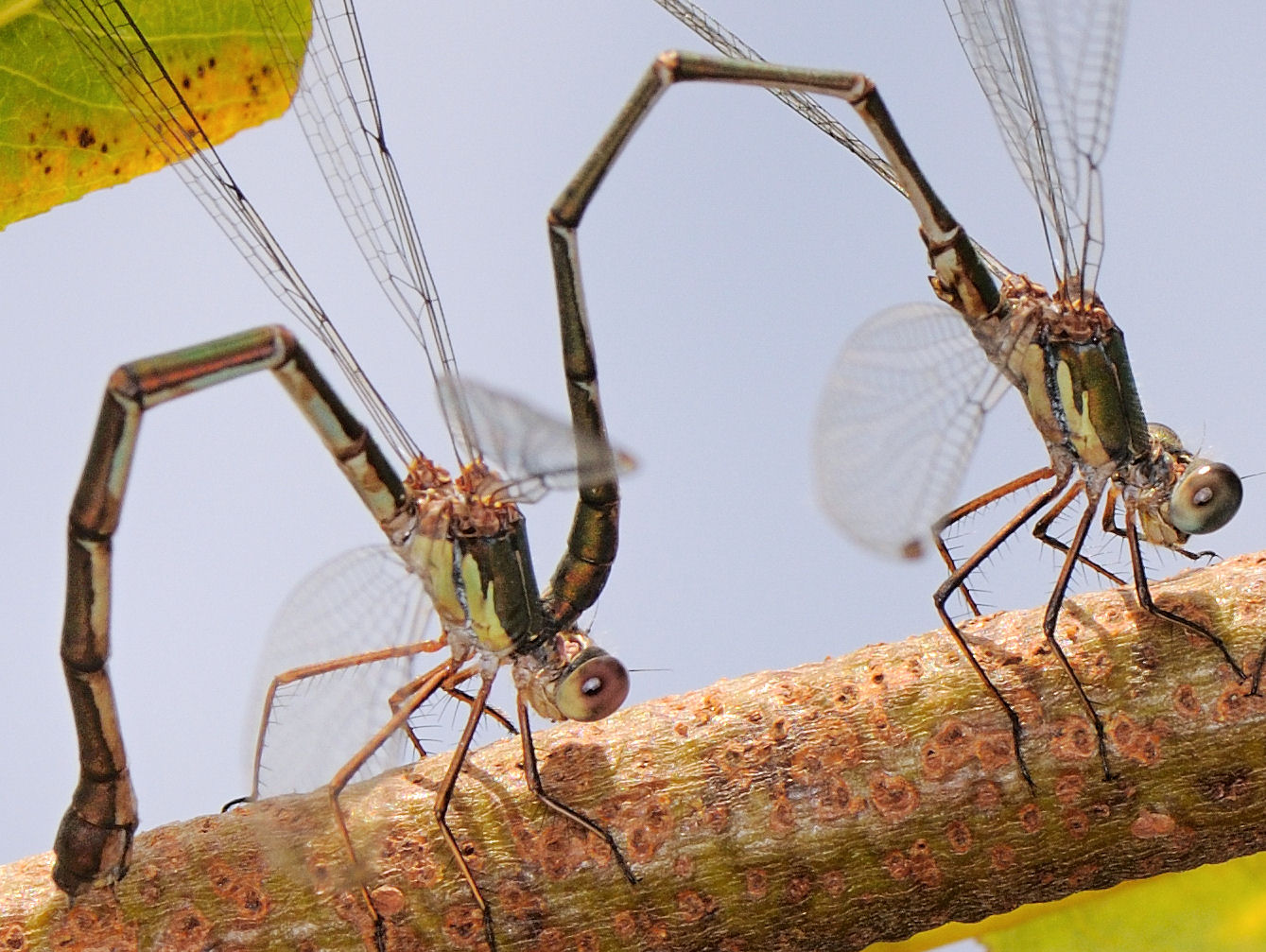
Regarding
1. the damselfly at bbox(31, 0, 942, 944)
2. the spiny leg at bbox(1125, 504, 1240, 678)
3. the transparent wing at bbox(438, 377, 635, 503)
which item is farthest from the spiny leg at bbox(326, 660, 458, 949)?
the spiny leg at bbox(1125, 504, 1240, 678)

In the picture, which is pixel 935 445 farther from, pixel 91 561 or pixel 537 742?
pixel 91 561

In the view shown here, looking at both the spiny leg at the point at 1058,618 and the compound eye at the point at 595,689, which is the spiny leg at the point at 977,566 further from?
the compound eye at the point at 595,689

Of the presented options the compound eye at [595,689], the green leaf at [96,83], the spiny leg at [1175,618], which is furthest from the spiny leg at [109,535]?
the spiny leg at [1175,618]

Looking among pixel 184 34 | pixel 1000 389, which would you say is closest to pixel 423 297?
pixel 184 34

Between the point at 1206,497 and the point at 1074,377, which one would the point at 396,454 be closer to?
the point at 1074,377

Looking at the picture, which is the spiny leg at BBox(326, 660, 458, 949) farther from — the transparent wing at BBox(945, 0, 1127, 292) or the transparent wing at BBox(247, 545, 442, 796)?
the transparent wing at BBox(945, 0, 1127, 292)

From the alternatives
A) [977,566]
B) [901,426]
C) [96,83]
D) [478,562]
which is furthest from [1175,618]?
[96,83]
